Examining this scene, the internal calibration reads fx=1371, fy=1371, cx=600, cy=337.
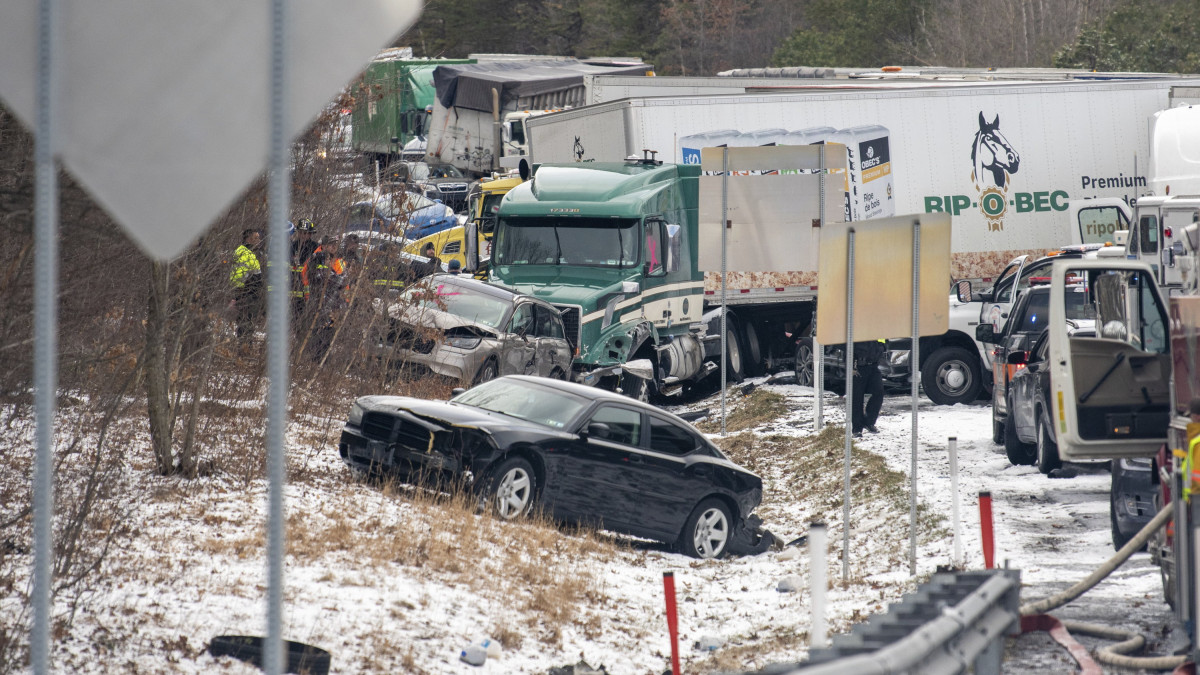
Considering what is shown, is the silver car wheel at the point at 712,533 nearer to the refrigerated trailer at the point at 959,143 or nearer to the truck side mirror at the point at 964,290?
the truck side mirror at the point at 964,290

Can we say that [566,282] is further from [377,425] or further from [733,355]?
[377,425]

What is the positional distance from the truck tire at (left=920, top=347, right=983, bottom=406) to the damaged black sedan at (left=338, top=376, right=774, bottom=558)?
22.8 ft

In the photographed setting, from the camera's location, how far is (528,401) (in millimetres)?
12391

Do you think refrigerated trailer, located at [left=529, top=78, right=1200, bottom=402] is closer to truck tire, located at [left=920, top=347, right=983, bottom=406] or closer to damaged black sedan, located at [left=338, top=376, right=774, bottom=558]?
truck tire, located at [left=920, top=347, right=983, bottom=406]

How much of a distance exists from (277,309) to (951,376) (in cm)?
1651

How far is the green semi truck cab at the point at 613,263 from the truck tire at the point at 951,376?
3.66 m

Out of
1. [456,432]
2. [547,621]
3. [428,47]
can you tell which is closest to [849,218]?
[456,432]

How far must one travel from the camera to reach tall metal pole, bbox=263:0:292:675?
374cm

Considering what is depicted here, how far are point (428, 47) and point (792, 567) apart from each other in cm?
6309

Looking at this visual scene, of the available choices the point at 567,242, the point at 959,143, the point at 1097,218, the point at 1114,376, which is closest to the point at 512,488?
the point at 1114,376

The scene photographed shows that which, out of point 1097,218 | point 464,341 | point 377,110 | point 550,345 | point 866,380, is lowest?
point 866,380

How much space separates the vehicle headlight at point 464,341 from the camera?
16.6m

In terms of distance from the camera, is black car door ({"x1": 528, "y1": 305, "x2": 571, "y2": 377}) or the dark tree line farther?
the dark tree line

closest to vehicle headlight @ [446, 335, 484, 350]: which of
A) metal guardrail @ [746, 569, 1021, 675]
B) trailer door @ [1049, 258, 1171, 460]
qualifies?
trailer door @ [1049, 258, 1171, 460]
